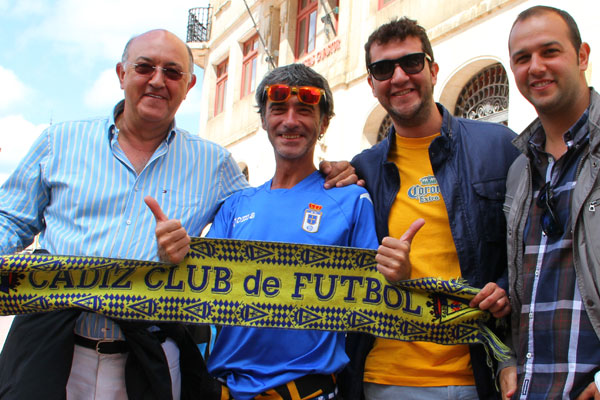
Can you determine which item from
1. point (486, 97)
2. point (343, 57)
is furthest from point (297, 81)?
point (343, 57)

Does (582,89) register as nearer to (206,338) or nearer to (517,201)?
(517,201)

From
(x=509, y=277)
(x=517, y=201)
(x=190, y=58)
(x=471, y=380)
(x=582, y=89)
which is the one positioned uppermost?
(x=190, y=58)


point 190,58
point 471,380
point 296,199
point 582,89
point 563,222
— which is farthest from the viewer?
point 190,58

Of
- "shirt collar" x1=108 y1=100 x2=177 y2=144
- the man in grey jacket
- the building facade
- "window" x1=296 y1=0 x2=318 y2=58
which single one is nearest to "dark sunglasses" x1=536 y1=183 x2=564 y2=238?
the man in grey jacket

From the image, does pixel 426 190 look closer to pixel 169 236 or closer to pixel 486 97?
pixel 169 236

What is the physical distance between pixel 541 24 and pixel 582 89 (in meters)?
0.35

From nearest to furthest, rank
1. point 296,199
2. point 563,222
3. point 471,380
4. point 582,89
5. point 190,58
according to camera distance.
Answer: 1. point 563,222
2. point 582,89
3. point 471,380
4. point 296,199
5. point 190,58

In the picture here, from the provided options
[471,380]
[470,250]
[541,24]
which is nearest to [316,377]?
[471,380]

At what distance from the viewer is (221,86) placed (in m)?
19.2

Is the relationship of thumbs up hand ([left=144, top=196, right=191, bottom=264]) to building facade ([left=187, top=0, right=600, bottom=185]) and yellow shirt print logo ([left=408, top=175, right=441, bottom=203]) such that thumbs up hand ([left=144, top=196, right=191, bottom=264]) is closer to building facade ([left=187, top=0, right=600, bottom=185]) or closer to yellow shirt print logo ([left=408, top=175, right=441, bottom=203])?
yellow shirt print logo ([left=408, top=175, right=441, bottom=203])

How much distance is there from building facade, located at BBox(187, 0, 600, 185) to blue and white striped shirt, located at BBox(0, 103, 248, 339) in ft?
18.6

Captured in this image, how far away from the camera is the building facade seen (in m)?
7.70

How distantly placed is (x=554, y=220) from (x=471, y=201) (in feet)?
1.64

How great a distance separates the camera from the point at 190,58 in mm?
2949
